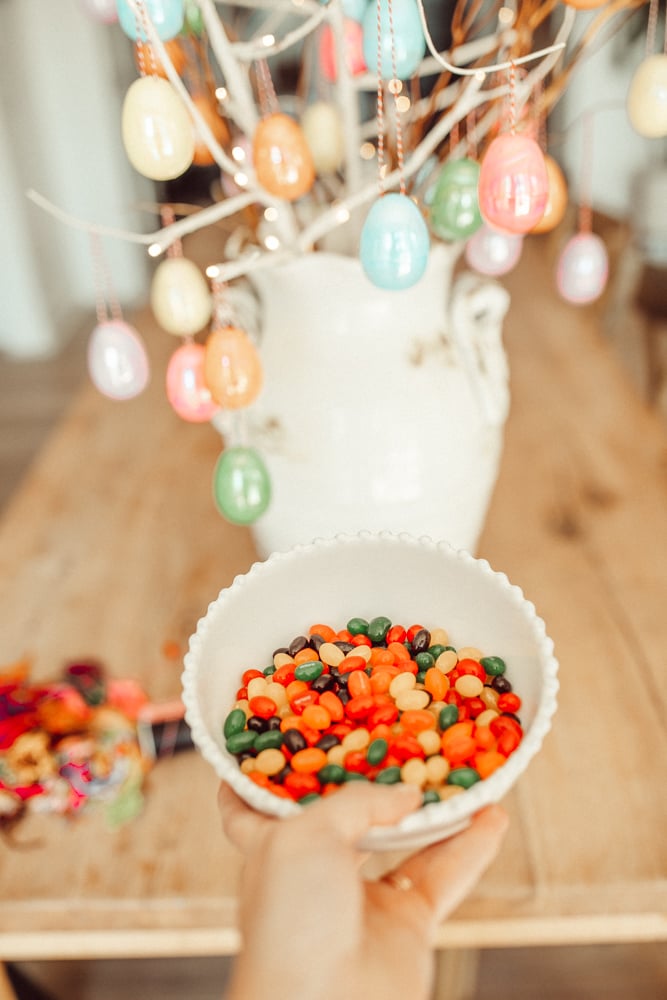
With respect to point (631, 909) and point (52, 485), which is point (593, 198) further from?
point (631, 909)

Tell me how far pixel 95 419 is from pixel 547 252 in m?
1.27

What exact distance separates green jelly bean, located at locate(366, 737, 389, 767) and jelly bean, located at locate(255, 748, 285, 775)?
0.05m

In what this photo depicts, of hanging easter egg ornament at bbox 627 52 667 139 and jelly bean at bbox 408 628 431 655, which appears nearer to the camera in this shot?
jelly bean at bbox 408 628 431 655

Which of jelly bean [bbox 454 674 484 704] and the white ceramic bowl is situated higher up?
the white ceramic bowl

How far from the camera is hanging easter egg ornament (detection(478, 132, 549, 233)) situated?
0.54 m

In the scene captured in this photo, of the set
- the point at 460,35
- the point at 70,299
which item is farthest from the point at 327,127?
the point at 70,299

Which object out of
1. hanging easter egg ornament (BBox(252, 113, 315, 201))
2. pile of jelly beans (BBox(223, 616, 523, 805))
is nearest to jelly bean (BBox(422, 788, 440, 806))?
pile of jelly beans (BBox(223, 616, 523, 805))

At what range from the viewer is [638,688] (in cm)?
78

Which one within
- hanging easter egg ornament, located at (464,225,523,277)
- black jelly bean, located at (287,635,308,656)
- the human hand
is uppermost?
hanging easter egg ornament, located at (464,225,523,277)

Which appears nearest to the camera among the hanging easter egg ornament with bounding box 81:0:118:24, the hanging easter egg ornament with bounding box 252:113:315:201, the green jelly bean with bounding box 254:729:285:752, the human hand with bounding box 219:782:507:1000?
the human hand with bounding box 219:782:507:1000

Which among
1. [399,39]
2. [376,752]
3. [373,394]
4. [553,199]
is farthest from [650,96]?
[376,752]

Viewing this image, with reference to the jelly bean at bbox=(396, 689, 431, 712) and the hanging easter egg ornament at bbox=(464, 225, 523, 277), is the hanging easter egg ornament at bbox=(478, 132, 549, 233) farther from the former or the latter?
the jelly bean at bbox=(396, 689, 431, 712)

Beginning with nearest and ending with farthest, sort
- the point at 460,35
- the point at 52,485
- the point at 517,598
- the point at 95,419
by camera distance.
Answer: the point at 517,598 < the point at 460,35 < the point at 52,485 < the point at 95,419

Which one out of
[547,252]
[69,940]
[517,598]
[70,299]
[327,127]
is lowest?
[70,299]
